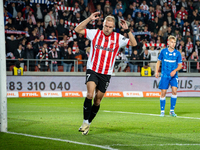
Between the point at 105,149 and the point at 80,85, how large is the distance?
1501 cm

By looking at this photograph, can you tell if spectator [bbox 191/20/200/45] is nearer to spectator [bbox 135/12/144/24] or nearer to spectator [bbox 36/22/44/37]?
spectator [bbox 135/12/144/24]

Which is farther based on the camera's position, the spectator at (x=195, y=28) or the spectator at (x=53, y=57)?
the spectator at (x=195, y=28)

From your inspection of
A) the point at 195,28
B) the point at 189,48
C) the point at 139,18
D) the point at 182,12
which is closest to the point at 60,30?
the point at 139,18

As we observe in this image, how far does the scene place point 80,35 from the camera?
2234 cm

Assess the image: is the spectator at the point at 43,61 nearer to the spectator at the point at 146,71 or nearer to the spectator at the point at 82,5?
the spectator at the point at 82,5

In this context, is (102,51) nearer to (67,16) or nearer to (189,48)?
(67,16)

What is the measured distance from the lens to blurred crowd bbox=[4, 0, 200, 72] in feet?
68.4

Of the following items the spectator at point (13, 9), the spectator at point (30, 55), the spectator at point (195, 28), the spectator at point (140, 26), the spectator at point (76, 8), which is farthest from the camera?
the spectator at point (195, 28)

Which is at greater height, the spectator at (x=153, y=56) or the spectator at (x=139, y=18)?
the spectator at (x=139, y=18)

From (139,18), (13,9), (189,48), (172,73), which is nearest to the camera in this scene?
(172,73)

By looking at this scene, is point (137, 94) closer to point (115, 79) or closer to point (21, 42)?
point (115, 79)

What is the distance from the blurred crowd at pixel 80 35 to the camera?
20.9 m

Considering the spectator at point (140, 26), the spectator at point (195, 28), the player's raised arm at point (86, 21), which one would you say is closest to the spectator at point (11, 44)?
the spectator at point (140, 26)

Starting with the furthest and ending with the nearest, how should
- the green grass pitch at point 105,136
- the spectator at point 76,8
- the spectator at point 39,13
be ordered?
the spectator at point 76,8, the spectator at point 39,13, the green grass pitch at point 105,136
